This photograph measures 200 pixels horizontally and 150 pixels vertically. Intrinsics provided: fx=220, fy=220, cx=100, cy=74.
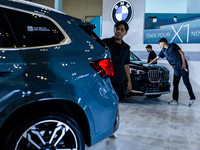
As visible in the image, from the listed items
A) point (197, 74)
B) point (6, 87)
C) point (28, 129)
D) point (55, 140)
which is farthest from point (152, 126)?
point (197, 74)

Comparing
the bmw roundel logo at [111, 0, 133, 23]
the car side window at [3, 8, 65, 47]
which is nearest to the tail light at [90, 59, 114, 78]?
the car side window at [3, 8, 65, 47]

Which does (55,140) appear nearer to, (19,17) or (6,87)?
(6,87)

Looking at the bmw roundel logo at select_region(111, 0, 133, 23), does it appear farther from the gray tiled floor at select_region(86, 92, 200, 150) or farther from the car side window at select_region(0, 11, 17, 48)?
the car side window at select_region(0, 11, 17, 48)

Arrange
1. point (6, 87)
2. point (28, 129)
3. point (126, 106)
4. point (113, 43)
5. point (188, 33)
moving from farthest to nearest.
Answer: point (188, 33) → point (126, 106) → point (113, 43) → point (28, 129) → point (6, 87)

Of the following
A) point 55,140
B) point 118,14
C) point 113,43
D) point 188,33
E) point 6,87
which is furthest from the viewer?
point 118,14

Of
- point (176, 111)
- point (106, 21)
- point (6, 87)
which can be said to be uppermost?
point (106, 21)

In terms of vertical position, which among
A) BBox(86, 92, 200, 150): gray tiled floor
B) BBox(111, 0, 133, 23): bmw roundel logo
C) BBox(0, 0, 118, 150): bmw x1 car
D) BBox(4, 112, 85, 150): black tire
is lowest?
BBox(86, 92, 200, 150): gray tiled floor

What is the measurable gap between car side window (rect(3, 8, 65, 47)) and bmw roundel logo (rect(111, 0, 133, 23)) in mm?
7715

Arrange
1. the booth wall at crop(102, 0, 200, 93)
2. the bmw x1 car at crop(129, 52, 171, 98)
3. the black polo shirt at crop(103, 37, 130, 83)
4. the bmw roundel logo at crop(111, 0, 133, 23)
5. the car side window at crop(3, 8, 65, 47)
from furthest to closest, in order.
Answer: the bmw roundel logo at crop(111, 0, 133, 23)
the booth wall at crop(102, 0, 200, 93)
the bmw x1 car at crop(129, 52, 171, 98)
the black polo shirt at crop(103, 37, 130, 83)
the car side window at crop(3, 8, 65, 47)

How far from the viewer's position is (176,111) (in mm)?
4941

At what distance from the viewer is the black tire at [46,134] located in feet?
5.43

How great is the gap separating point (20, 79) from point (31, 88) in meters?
0.10

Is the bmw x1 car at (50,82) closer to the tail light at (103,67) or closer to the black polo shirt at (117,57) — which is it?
the tail light at (103,67)

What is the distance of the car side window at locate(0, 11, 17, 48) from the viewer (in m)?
1.69
